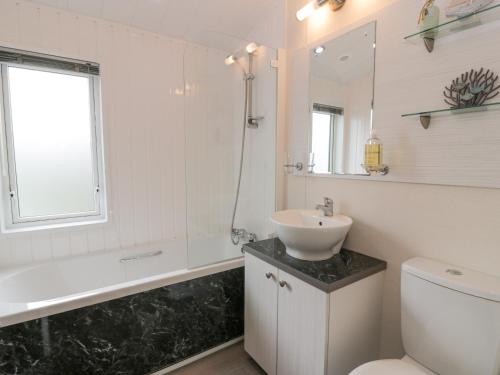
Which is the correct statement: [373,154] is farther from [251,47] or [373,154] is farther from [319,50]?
[251,47]

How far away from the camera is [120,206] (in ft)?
7.86

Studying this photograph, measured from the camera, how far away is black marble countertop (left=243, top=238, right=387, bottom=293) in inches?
49.8

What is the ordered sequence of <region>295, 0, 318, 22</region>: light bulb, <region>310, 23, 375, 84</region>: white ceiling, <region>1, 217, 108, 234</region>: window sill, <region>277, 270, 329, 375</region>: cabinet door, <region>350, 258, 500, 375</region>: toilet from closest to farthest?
1. <region>350, 258, 500, 375</region>: toilet
2. <region>277, 270, 329, 375</region>: cabinet door
3. <region>310, 23, 375, 84</region>: white ceiling
4. <region>295, 0, 318, 22</region>: light bulb
5. <region>1, 217, 108, 234</region>: window sill

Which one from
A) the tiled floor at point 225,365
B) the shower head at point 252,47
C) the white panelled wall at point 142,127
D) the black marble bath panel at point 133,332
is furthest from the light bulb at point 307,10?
the tiled floor at point 225,365

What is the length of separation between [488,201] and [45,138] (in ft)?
9.72

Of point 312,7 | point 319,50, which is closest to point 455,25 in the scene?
point 319,50

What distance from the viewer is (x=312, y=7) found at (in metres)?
1.82

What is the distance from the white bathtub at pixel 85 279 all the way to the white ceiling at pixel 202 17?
1.87 metres

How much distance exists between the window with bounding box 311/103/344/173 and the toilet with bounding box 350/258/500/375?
0.82 metres

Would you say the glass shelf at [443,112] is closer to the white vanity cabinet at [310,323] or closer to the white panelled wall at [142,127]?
the white vanity cabinet at [310,323]

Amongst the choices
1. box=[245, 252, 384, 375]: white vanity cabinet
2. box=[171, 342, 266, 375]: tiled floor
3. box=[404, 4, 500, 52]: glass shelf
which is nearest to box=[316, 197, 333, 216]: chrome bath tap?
box=[245, 252, 384, 375]: white vanity cabinet

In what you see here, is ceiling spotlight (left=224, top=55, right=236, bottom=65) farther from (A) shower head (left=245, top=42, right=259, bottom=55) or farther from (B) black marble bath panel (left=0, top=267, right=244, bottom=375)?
(B) black marble bath panel (left=0, top=267, right=244, bottom=375)

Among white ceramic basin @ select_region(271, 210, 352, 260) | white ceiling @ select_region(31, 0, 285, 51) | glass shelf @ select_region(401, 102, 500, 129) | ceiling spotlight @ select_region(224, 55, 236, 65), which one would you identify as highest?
white ceiling @ select_region(31, 0, 285, 51)

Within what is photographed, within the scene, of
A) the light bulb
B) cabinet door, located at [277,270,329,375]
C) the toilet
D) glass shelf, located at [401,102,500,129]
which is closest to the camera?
the toilet
